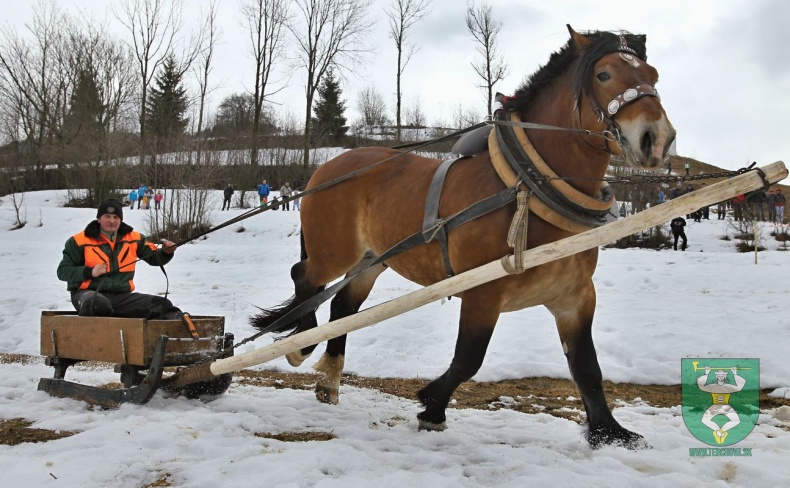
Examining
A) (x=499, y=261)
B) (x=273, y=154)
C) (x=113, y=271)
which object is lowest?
(x=113, y=271)

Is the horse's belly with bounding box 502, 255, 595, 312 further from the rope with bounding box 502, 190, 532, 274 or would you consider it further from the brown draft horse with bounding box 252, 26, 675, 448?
the rope with bounding box 502, 190, 532, 274

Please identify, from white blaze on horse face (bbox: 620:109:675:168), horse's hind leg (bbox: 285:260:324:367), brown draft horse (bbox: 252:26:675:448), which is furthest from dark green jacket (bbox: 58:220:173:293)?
white blaze on horse face (bbox: 620:109:675:168)

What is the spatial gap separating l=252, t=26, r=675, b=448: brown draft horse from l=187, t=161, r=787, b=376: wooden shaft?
0.78 feet

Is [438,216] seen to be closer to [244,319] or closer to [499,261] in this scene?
[499,261]

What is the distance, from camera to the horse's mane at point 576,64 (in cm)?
305

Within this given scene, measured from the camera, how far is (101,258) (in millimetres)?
4598

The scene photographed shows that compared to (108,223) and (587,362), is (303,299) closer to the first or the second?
(108,223)

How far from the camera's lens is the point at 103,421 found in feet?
12.0

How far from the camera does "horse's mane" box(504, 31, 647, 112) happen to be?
10.0ft

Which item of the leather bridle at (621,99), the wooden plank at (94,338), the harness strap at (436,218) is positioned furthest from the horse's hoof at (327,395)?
the leather bridle at (621,99)

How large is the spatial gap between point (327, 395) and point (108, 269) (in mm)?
1962

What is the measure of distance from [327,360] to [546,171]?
246 centimetres

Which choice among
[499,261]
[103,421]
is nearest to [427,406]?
[499,261]

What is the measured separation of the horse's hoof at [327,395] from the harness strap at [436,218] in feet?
5.35
